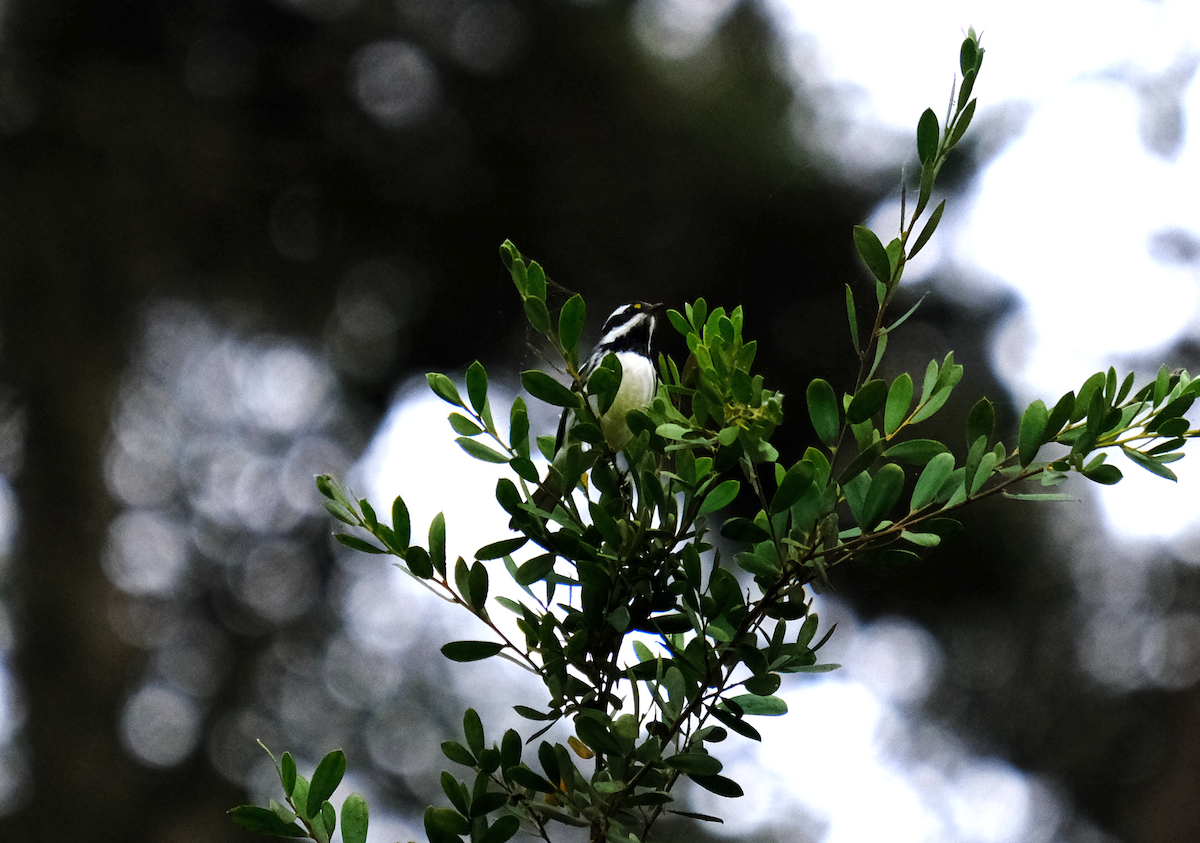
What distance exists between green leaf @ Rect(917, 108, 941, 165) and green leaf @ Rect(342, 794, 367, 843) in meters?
0.57

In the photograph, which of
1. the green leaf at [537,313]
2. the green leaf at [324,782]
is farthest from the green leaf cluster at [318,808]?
the green leaf at [537,313]

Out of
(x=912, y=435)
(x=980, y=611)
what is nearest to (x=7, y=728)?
(x=912, y=435)

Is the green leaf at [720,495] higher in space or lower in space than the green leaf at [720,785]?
higher

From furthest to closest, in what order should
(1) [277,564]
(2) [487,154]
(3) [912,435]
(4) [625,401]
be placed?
(1) [277,564], (2) [487,154], (3) [912,435], (4) [625,401]

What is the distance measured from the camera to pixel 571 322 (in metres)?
0.65

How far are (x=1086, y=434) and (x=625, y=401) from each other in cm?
83

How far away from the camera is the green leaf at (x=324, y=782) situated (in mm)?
627

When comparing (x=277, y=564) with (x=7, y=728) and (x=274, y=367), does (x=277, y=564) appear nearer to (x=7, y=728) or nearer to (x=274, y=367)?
(x=274, y=367)

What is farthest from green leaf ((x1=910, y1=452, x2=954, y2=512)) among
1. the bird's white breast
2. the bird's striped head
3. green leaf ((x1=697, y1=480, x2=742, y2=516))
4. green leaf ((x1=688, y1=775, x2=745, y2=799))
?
the bird's striped head

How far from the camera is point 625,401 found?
4.52ft

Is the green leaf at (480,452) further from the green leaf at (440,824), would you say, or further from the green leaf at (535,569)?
the green leaf at (440,824)

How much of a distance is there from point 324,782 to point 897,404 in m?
0.47

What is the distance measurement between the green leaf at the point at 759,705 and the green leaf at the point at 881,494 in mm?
148

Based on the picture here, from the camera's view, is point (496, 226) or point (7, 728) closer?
point (496, 226)
